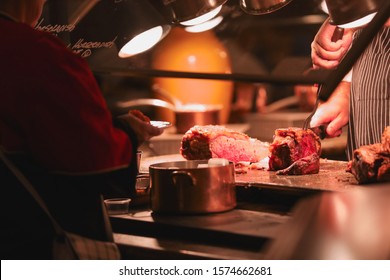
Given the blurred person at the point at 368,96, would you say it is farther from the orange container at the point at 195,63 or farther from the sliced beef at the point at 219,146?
the orange container at the point at 195,63

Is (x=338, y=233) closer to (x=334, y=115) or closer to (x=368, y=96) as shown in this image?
(x=334, y=115)

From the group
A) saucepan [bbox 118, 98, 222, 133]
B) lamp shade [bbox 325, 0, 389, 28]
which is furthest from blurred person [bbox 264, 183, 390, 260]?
saucepan [bbox 118, 98, 222, 133]

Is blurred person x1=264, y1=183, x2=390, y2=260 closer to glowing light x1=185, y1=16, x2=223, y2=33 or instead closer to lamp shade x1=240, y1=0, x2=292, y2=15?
lamp shade x1=240, y1=0, x2=292, y2=15

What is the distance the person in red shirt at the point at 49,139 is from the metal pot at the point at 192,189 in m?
0.24

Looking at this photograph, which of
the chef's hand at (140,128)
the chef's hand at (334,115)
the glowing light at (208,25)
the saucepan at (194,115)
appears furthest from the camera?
the saucepan at (194,115)

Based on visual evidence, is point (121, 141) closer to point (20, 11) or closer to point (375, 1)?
point (20, 11)

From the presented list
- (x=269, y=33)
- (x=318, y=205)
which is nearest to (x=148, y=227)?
(x=318, y=205)

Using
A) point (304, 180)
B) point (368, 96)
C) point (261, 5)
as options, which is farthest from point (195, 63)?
point (304, 180)

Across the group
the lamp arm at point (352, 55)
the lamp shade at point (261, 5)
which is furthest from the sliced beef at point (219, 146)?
the lamp arm at point (352, 55)

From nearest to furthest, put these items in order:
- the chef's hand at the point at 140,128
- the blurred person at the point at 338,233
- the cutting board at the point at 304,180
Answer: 1. the blurred person at the point at 338,233
2. the chef's hand at the point at 140,128
3. the cutting board at the point at 304,180

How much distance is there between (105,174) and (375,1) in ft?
4.01

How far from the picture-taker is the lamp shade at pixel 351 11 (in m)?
2.68

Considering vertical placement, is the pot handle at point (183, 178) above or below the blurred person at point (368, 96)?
below

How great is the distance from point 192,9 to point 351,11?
2.73 ft
